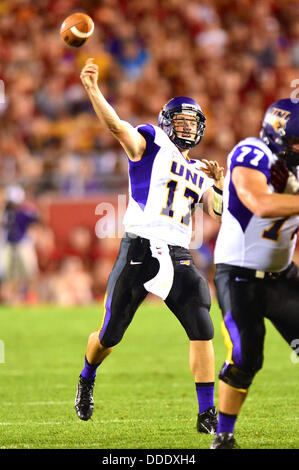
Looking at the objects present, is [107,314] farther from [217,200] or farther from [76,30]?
[76,30]

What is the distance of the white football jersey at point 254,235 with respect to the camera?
Answer: 4184mm

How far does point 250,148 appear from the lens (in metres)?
4.11

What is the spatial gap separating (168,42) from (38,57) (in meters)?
2.44

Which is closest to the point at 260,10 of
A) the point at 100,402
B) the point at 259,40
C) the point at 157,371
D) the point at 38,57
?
the point at 259,40

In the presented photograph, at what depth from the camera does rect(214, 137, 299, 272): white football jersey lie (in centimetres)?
418

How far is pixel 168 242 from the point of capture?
17.2 feet

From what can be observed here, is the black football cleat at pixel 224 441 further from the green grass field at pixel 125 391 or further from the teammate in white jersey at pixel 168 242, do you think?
the teammate in white jersey at pixel 168 242

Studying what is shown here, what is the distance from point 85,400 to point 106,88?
10492 mm

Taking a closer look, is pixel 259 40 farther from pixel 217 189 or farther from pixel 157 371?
pixel 217 189

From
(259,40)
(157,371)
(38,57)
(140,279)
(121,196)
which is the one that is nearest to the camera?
(140,279)

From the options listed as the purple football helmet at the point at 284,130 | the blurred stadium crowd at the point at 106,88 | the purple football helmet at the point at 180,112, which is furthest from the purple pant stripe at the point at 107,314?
the blurred stadium crowd at the point at 106,88

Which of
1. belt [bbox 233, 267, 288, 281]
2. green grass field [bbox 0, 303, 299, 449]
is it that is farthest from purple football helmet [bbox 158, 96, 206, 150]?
green grass field [bbox 0, 303, 299, 449]

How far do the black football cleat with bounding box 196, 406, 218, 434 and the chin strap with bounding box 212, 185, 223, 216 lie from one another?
1.21 meters

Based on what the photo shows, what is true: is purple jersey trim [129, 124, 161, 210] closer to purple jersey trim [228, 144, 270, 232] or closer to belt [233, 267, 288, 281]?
purple jersey trim [228, 144, 270, 232]
